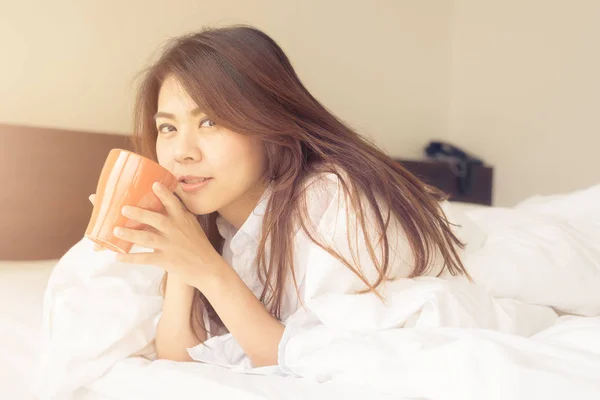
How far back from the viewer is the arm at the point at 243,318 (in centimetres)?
81

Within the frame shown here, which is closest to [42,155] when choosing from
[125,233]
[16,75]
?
[16,75]

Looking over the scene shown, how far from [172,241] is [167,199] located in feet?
0.19

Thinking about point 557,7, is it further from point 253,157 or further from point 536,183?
point 253,157

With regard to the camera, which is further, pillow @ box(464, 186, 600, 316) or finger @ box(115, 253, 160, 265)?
pillow @ box(464, 186, 600, 316)

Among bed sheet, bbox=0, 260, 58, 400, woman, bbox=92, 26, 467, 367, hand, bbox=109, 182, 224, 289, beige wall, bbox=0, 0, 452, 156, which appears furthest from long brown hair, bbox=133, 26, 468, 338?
beige wall, bbox=0, 0, 452, 156

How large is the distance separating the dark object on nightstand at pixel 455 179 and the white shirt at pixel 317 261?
1.70 meters

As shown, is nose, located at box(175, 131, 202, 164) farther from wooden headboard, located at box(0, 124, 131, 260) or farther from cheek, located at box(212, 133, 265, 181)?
wooden headboard, located at box(0, 124, 131, 260)

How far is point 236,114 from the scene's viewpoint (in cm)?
86

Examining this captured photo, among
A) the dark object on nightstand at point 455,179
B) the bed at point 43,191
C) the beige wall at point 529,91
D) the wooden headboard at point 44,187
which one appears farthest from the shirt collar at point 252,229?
the beige wall at point 529,91

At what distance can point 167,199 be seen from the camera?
711 mm

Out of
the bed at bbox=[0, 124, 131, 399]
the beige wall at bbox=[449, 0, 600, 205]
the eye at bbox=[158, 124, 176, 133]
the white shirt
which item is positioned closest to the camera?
the white shirt

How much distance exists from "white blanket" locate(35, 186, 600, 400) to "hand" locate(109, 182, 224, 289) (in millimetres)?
125

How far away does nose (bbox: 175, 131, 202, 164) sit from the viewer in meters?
0.83

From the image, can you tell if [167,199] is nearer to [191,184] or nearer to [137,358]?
[191,184]
